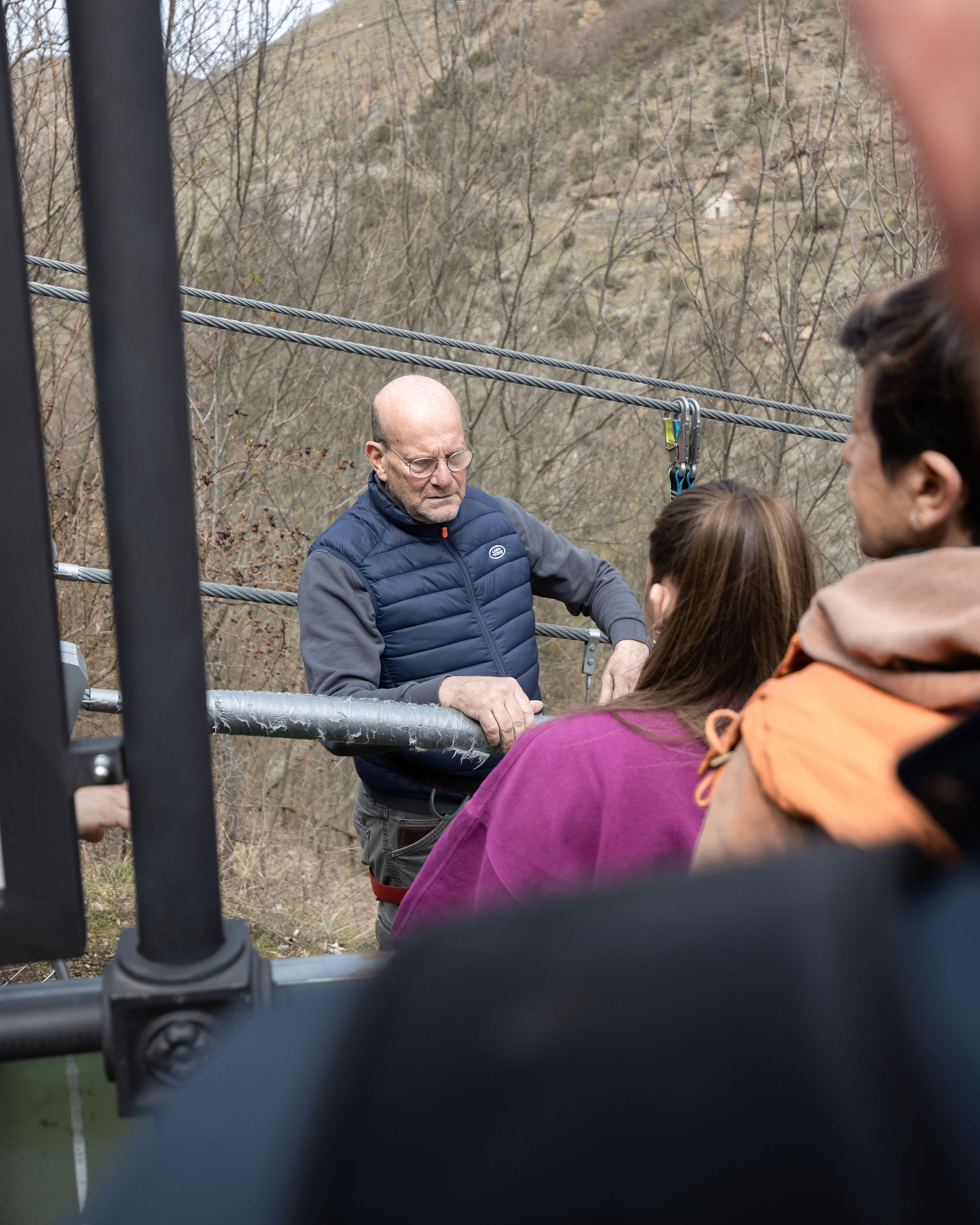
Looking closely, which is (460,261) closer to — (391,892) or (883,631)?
(391,892)

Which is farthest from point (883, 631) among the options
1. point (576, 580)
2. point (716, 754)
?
point (576, 580)

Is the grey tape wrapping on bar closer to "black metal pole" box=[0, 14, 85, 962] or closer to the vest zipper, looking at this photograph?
the vest zipper

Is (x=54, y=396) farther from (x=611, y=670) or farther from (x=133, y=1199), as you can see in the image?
(x=133, y=1199)

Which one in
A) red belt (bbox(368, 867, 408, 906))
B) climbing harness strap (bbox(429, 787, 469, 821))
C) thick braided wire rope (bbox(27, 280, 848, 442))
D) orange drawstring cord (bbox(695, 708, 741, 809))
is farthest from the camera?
thick braided wire rope (bbox(27, 280, 848, 442))

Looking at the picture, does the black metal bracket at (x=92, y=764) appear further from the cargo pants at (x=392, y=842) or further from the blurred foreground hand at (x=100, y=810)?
the cargo pants at (x=392, y=842)

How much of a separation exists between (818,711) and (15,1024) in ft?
2.25

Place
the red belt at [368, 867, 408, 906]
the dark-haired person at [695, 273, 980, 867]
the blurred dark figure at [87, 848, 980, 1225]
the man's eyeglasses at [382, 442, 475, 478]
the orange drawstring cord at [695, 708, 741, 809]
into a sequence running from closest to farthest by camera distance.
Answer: the blurred dark figure at [87, 848, 980, 1225]
the dark-haired person at [695, 273, 980, 867]
the orange drawstring cord at [695, 708, 741, 809]
the red belt at [368, 867, 408, 906]
the man's eyeglasses at [382, 442, 475, 478]

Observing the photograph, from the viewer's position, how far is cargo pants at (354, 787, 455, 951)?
2902 mm

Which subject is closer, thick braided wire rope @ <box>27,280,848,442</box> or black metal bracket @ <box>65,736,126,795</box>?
black metal bracket @ <box>65,736,126,795</box>

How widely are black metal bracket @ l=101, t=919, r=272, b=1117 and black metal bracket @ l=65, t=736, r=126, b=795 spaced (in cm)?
16

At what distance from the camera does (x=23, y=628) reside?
836mm

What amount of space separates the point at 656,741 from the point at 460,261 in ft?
34.4

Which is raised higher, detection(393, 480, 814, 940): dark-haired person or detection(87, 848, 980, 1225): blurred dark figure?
detection(87, 848, 980, 1225): blurred dark figure

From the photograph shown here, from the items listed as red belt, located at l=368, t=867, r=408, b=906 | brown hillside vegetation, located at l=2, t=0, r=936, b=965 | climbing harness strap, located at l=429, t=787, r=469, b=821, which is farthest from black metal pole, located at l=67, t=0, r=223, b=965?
brown hillside vegetation, located at l=2, t=0, r=936, b=965
